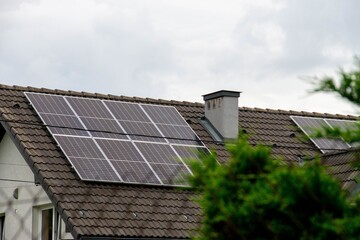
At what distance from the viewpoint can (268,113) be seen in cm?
2841

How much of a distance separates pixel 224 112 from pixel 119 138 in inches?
132

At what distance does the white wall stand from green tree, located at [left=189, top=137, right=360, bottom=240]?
13543mm

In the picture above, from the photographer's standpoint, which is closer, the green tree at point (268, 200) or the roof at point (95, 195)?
the green tree at point (268, 200)

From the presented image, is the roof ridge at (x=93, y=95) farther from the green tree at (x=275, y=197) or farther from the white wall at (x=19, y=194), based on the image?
the green tree at (x=275, y=197)

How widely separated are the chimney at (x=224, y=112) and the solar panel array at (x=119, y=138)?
92 centimetres

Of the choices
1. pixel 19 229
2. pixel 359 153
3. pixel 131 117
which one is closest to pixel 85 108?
pixel 131 117

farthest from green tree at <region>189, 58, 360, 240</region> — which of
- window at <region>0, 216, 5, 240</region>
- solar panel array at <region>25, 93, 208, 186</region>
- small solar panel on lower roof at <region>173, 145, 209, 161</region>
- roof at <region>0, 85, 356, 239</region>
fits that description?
window at <region>0, 216, 5, 240</region>

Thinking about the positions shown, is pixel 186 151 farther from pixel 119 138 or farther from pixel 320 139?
pixel 320 139

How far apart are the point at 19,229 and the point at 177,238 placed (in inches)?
140

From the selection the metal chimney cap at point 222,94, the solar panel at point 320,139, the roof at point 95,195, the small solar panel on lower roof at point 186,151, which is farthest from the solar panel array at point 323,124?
the small solar panel on lower roof at point 186,151

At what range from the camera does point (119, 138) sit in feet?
78.0

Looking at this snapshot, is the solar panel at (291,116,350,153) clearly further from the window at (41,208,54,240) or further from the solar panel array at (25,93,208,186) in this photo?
the window at (41,208,54,240)

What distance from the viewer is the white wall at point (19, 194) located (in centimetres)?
2286

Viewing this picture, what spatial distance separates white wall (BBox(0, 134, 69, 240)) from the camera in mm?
22859
